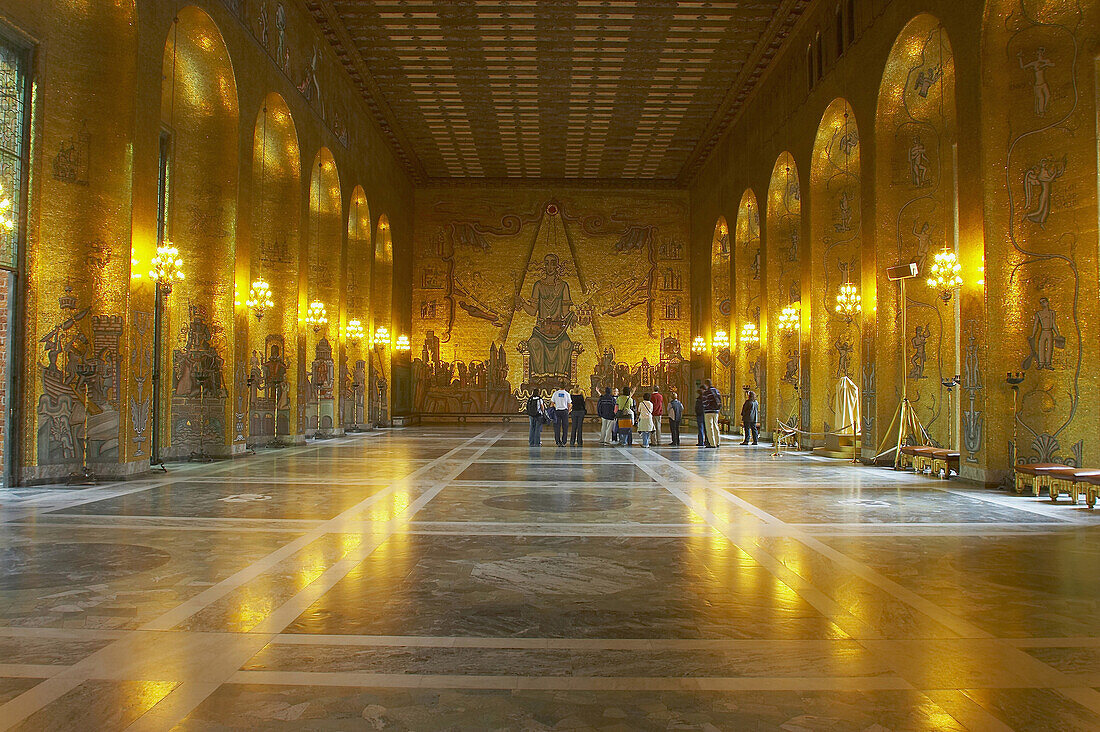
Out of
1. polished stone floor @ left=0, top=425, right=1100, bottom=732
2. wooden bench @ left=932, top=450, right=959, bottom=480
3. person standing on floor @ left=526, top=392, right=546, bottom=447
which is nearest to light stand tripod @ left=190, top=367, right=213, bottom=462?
polished stone floor @ left=0, top=425, right=1100, bottom=732

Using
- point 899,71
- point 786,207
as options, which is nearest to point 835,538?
point 899,71

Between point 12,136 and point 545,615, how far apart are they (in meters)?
9.59

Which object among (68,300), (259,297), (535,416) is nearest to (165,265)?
(68,300)

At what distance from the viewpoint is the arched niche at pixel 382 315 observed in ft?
80.6

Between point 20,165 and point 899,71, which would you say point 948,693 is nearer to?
point 20,165

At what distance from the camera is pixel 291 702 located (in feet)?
9.99

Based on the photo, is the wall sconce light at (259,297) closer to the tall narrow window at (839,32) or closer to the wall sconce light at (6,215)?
the wall sconce light at (6,215)

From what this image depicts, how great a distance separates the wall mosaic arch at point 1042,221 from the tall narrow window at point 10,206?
12561 mm

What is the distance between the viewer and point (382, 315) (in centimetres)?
2522

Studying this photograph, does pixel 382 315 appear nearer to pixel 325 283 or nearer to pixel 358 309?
pixel 358 309

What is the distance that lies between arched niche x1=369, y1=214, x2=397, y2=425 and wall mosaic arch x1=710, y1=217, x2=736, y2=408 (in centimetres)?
1092

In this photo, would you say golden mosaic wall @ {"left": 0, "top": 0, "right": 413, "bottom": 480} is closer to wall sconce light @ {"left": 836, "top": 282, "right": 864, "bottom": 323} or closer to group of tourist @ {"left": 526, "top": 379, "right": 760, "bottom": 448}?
group of tourist @ {"left": 526, "top": 379, "right": 760, "bottom": 448}

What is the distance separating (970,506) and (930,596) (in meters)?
4.45

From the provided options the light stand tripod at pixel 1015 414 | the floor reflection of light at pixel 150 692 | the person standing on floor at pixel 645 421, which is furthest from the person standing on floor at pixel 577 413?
the floor reflection of light at pixel 150 692
